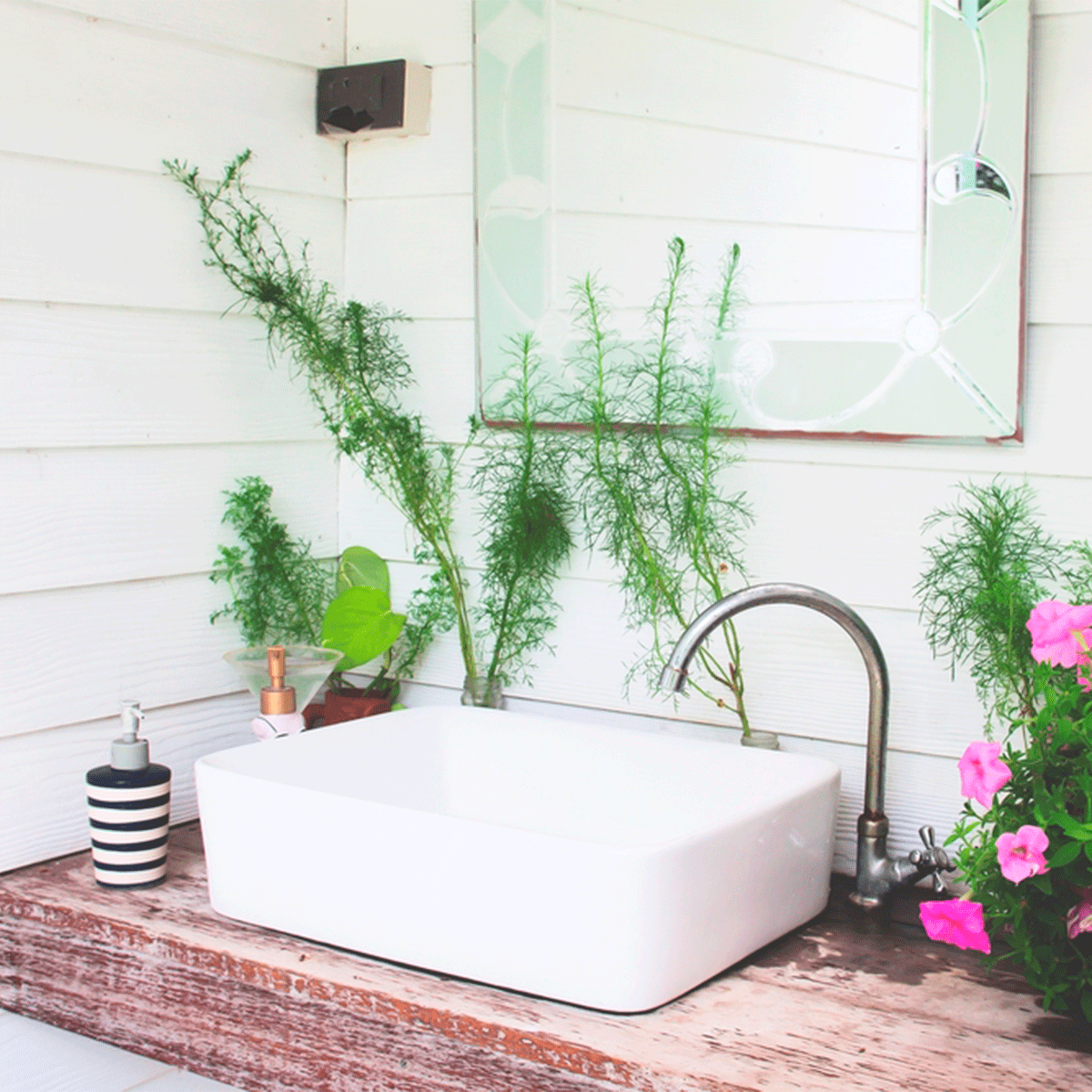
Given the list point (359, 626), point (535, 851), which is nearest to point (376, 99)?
point (359, 626)

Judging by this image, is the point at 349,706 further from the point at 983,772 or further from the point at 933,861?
the point at 983,772

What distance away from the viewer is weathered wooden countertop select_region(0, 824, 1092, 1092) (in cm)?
105

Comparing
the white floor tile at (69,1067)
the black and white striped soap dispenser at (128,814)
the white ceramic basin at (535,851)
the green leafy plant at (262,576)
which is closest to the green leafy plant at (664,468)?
the white ceramic basin at (535,851)

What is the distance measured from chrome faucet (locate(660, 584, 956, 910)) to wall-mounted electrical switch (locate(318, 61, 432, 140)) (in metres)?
0.79

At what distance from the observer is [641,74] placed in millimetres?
1571

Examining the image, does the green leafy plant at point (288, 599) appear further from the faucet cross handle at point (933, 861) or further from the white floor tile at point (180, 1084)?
the faucet cross handle at point (933, 861)

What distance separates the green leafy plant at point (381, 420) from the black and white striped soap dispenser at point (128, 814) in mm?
462

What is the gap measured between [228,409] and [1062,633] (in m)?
1.02

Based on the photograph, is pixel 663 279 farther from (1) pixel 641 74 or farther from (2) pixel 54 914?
(2) pixel 54 914

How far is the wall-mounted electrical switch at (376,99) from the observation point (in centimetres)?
172

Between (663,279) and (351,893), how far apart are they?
770 mm

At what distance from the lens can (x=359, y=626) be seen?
172 centimetres

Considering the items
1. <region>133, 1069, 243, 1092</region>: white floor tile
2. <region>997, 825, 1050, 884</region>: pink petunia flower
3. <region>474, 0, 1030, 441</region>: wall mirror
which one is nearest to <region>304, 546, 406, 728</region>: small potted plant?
<region>474, 0, 1030, 441</region>: wall mirror

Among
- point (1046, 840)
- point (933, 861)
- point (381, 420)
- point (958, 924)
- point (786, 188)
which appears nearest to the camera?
point (1046, 840)
